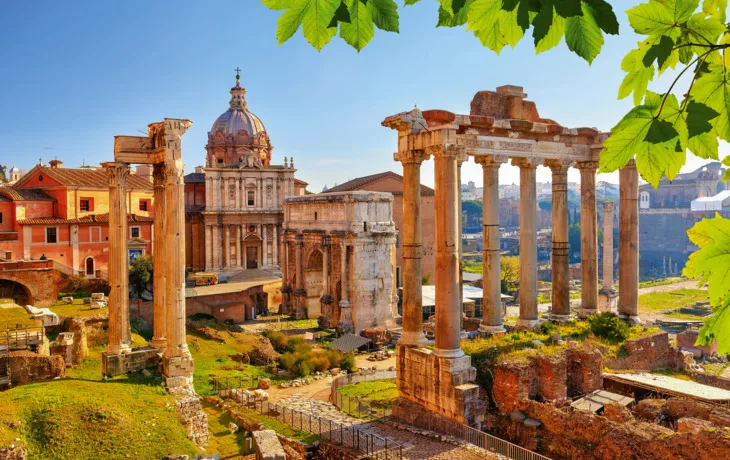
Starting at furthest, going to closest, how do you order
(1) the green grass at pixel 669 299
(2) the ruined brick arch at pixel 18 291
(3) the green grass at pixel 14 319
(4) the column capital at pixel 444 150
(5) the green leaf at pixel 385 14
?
(1) the green grass at pixel 669 299 → (2) the ruined brick arch at pixel 18 291 → (3) the green grass at pixel 14 319 → (4) the column capital at pixel 444 150 → (5) the green leaf at pixel 385 14

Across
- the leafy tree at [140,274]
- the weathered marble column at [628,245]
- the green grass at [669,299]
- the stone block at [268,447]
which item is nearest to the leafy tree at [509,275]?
the green grass at [669,299]

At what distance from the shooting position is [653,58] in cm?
232

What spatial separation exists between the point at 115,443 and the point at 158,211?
6409mm

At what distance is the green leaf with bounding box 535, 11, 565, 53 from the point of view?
252 cm

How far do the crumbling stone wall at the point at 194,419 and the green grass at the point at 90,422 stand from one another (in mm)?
259

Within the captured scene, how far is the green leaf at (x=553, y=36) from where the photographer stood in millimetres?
2518

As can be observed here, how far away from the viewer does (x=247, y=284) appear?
4150 centimetres

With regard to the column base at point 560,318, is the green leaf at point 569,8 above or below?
above

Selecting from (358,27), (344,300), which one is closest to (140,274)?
(344,300)

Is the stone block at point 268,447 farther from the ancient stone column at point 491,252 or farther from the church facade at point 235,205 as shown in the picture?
the church facade at point 235,205

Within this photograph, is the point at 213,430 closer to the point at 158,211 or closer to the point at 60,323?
the point at 158,211

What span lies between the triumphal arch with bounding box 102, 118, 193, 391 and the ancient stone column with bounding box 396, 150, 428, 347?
5.74m

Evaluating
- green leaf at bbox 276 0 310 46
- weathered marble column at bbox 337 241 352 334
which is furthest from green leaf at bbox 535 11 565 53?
weathered marble column at bbox 337 241 352 334

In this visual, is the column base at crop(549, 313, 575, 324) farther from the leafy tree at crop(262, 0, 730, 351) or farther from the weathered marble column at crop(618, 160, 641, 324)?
the leafy tree at crop(262, 0, 730, 351)
